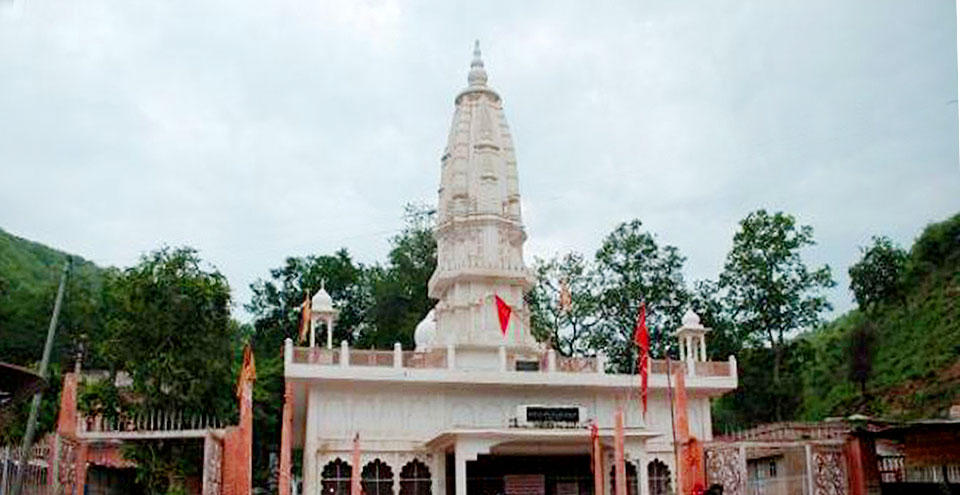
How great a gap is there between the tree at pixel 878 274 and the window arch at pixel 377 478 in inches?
975

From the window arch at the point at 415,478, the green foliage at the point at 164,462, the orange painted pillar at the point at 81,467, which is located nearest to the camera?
the orange painted pillar at the point at 81,467

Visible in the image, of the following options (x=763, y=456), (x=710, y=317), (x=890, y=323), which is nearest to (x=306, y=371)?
(x=763, y=456)

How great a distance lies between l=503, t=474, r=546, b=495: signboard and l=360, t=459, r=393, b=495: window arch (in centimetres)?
305

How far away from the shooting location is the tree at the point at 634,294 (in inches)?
1419

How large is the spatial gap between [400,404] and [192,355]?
214 inches

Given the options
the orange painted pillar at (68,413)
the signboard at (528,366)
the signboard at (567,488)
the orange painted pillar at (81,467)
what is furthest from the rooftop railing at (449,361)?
the orange painted pillar at (81,467)

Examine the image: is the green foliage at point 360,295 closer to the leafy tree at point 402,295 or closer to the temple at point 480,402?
the leafy tree at point 402,295

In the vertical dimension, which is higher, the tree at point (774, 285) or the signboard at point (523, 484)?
the tree at point (774, 285)

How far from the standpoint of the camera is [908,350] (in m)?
36.1

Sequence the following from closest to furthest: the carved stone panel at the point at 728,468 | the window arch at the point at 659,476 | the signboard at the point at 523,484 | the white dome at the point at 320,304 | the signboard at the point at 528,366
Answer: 1. the carved stone panel at the point at 728,468
2. the signboard at the point at 523,484
3. the signboard at the point at 528,366
4. the window arch at the point at 659,476
5. the white dome at the point at 320,304

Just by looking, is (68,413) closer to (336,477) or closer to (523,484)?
(336,477)

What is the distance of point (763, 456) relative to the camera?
2456 centimetres

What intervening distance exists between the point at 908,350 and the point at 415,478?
22428 millimetres

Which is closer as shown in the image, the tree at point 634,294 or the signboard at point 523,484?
the signboard at point 523,484
